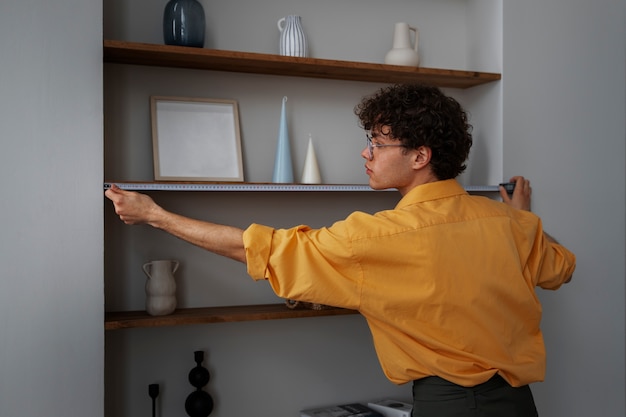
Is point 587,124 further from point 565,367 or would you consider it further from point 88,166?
point 88,166

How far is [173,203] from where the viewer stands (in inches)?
105

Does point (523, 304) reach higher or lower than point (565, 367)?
higher

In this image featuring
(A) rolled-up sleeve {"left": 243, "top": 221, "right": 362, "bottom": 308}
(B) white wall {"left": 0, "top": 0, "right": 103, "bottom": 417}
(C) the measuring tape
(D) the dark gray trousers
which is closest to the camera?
(A) rolled-up sleeve {"left": 243, "top": 221, "right": 362, "bottom": 308}

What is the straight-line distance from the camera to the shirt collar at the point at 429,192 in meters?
1.82

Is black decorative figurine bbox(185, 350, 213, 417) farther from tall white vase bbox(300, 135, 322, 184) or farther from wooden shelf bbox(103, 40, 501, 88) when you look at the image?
wooden shelf bbox(103, 40, 501, 88)

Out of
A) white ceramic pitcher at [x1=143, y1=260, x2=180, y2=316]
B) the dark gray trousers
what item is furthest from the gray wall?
the dark gray trousers

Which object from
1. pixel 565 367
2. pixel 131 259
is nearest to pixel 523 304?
pixel 565 367

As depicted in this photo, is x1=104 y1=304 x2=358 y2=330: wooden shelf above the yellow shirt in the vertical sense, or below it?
below

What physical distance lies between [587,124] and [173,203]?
1.80 meters

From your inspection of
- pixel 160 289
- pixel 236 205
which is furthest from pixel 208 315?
pixel 236 205

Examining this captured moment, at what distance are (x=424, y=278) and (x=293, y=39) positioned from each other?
1.32 meters

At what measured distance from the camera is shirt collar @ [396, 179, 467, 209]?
182cm

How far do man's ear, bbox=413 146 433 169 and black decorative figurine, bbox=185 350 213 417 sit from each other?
1.24 m

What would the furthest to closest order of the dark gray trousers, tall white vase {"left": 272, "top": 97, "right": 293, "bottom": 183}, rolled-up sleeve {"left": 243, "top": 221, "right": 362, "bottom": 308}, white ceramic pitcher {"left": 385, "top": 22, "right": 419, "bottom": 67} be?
1. white ceramic pitcher {"left": 385, "top": 22, "right": 419, "bottom": 67}
2. tall white vase {"left": 272, "top": 97, "right": 293, "bottom": 183}
3. the dark gray trousers
4. rolled-up sleeve {"left": 243, "top": 221, "right": 362, "bottom": 308}
